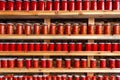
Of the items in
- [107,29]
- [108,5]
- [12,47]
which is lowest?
[12,47]

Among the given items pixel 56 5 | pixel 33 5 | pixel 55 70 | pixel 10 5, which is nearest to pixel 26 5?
pixel 33 5

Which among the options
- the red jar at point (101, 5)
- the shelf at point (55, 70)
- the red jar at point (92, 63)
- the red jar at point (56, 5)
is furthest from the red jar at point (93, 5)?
the shelf at point (55, 70)

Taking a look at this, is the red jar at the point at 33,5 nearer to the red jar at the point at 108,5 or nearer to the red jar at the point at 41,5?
the red jar at the point at 41,5

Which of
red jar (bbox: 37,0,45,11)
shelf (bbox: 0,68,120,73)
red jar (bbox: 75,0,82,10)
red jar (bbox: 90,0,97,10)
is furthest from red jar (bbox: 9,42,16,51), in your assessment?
red jar (bbox: 90,0,97,10)

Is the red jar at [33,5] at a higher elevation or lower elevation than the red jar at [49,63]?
higher

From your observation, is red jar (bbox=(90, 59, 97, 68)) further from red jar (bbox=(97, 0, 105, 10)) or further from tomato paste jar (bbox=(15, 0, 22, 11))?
tomato paste jar (bbox=(15, 0, 22, 11))

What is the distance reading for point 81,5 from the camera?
2.87 metres

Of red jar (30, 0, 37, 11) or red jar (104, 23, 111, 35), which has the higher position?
red jar (30, 0, 37, 11)

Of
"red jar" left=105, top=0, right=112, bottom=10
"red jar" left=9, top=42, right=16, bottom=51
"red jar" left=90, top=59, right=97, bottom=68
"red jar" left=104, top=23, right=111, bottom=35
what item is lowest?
"red jar" left=90, top=59, right=97, bottom=68

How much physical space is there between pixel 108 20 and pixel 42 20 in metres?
0.93

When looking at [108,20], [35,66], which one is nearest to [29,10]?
[35,66]

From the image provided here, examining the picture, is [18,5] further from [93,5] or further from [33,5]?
[93,5]

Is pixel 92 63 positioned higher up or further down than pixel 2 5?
further down

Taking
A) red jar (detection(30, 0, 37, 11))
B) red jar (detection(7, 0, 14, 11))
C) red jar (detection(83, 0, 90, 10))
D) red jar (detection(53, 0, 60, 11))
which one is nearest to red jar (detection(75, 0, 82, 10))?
red jar (detection(83, 0, 90, 10))
